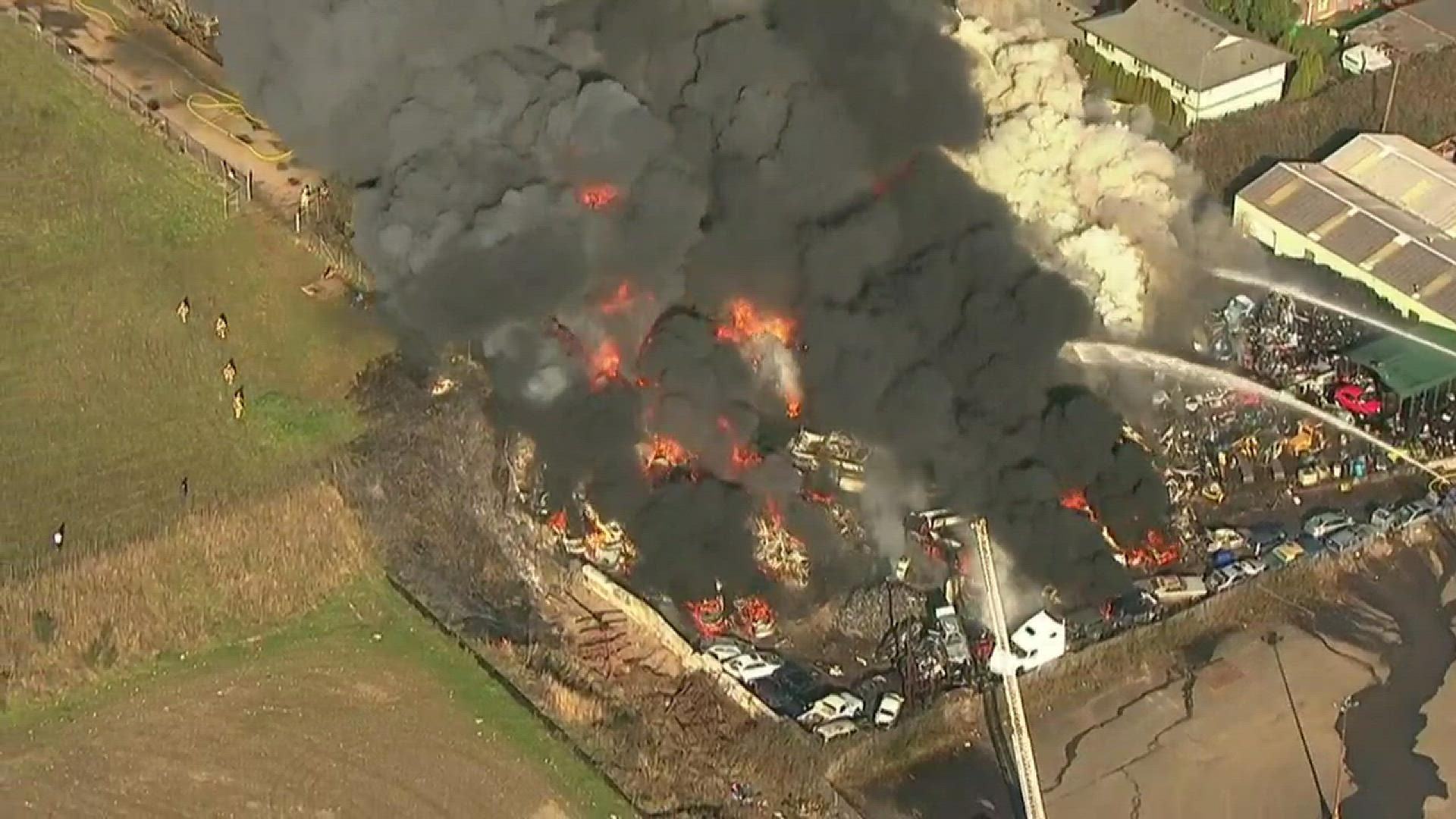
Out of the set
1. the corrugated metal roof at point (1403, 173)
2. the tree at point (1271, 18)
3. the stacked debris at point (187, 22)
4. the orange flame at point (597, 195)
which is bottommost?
the stacked debris at point (187, 22)

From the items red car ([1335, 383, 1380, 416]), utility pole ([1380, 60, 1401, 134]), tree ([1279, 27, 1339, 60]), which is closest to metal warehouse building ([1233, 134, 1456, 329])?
utility pole ([1380, 60, 1401, 134])

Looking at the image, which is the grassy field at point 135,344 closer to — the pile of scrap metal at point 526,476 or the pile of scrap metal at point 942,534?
the pile of scrap metal at point 526,476

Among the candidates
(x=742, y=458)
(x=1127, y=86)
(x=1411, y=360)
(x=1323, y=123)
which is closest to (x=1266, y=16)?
(x=1323, y=123)

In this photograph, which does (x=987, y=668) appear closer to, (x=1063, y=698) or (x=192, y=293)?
(x=1063, y=698)

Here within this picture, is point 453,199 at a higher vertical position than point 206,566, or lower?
higher

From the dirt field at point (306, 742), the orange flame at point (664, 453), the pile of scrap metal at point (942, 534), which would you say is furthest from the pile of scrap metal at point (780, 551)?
the dirt field at point (306, 742)

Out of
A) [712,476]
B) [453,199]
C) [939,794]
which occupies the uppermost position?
[453,199]

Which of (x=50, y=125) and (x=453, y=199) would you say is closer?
(x=453, y=199)

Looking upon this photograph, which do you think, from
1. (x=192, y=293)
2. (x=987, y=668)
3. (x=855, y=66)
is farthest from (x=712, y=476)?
(x=192, y=293)
